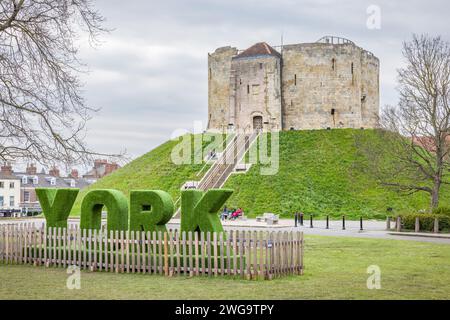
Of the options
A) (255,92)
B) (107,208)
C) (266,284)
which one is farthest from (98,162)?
(255,92)

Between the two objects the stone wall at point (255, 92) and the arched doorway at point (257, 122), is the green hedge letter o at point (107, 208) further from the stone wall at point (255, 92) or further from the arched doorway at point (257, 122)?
the arched doorway at point (257, 122)

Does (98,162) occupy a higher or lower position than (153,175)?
lower

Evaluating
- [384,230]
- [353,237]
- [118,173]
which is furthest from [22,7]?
[118,173]

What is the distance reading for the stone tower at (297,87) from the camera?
6134 cm

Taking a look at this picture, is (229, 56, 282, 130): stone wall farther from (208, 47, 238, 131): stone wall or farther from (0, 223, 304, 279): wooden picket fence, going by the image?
(0, 223, 304, 279): wooden picket fence

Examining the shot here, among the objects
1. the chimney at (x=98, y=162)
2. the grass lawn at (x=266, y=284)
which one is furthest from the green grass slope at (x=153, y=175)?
the chimney at (x=98, y=162)

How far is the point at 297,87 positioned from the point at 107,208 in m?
47.5

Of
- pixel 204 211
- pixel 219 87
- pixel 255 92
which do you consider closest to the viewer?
pixel 204 211

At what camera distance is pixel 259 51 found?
63.3m

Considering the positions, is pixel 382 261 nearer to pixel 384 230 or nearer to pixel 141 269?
pixel 141 269

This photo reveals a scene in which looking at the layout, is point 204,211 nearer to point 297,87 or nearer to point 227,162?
point 227,162

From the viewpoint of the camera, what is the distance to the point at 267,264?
47.3ft

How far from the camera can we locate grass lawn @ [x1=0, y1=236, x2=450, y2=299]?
12.3 metres

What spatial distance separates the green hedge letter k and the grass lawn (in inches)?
67.0
